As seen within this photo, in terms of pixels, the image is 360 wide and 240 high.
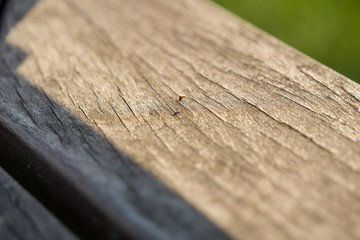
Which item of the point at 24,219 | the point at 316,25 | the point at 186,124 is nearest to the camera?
the point at 24,219

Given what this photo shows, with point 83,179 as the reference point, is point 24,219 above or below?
below

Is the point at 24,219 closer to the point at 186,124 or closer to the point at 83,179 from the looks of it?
the point at 83,179

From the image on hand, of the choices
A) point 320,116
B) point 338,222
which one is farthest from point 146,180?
point 320,116

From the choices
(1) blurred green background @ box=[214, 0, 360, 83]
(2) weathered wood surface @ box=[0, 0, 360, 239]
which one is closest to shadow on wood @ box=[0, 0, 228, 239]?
(2) weathered wood surface @ box=[0, 0, 360, 239]

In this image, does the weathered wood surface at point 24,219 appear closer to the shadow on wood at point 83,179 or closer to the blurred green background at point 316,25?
the shadow on wood at point 83,179

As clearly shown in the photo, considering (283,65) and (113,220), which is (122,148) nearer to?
(113,220)

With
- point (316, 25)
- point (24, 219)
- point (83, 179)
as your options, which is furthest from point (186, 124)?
point (316, 25)
